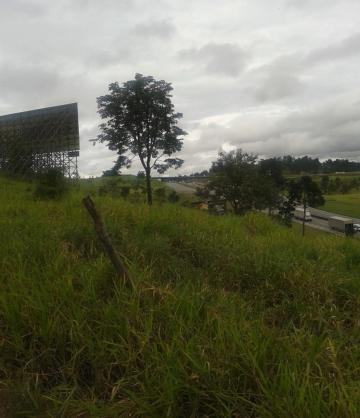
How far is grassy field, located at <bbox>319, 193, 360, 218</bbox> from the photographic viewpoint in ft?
183

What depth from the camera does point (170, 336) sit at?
81.0 inches

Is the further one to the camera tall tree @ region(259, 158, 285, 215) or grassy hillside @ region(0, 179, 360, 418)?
tall tree @ region(259, 158, 285, 215)

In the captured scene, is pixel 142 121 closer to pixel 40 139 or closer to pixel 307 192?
pixel 40 139

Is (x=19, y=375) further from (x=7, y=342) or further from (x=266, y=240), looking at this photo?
(x=266, y=240)

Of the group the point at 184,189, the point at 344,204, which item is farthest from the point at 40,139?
the point at 344,204

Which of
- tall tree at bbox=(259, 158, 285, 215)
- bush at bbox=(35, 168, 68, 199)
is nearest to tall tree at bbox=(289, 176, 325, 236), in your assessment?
tall tree at bbox=(259, 158, 285, 215)

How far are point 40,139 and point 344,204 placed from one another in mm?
65095

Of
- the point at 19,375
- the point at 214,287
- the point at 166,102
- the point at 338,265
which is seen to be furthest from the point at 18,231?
the point at 166,102

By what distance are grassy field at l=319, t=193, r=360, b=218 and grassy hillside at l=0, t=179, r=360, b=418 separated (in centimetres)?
5585

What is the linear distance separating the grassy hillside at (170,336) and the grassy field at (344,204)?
55850 mm

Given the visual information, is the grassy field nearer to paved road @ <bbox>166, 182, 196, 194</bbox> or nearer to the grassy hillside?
paved road @ <bbox>166, 182, 196, 194</bbox>

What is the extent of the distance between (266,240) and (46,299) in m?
3.94

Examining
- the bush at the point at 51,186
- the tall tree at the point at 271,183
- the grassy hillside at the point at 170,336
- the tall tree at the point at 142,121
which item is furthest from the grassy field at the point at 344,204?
the grassy hillside at the point at 170,336

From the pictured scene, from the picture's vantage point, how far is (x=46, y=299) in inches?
93.9
